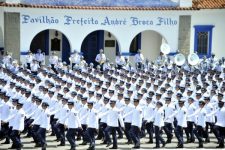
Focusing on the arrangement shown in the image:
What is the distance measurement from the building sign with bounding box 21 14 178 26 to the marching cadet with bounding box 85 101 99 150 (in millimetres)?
14091

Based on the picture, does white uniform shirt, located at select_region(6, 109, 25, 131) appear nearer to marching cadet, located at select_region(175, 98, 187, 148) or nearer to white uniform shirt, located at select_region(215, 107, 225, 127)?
marching cadet, located at select_region(175, 98, 187, 148)

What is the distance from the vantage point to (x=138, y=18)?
34125 millimetres

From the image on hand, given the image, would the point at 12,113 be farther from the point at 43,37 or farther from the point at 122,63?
the point at 43,37

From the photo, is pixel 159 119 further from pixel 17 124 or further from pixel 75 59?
pixel 75 59

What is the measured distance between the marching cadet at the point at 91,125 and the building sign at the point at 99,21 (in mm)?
14091

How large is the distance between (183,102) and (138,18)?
14.6m

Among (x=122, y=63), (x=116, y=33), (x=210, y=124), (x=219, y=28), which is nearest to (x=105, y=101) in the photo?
(x=210, y=124)

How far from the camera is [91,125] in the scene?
19.0 m

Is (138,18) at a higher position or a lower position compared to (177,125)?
higher

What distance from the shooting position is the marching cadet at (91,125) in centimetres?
1900

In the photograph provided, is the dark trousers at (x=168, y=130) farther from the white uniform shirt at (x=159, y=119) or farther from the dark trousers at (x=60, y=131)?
the dark trousers at (x=60, y=131)

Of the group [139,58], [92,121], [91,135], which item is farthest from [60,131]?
[139,58]

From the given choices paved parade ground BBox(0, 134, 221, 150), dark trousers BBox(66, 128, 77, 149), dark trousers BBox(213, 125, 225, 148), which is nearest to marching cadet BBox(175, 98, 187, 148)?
paved parade ground BBox(0, 134, 221, 150)

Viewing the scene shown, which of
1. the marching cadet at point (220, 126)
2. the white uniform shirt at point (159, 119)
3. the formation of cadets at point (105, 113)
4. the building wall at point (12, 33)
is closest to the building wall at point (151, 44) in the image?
the building wall at point (12, 33)
